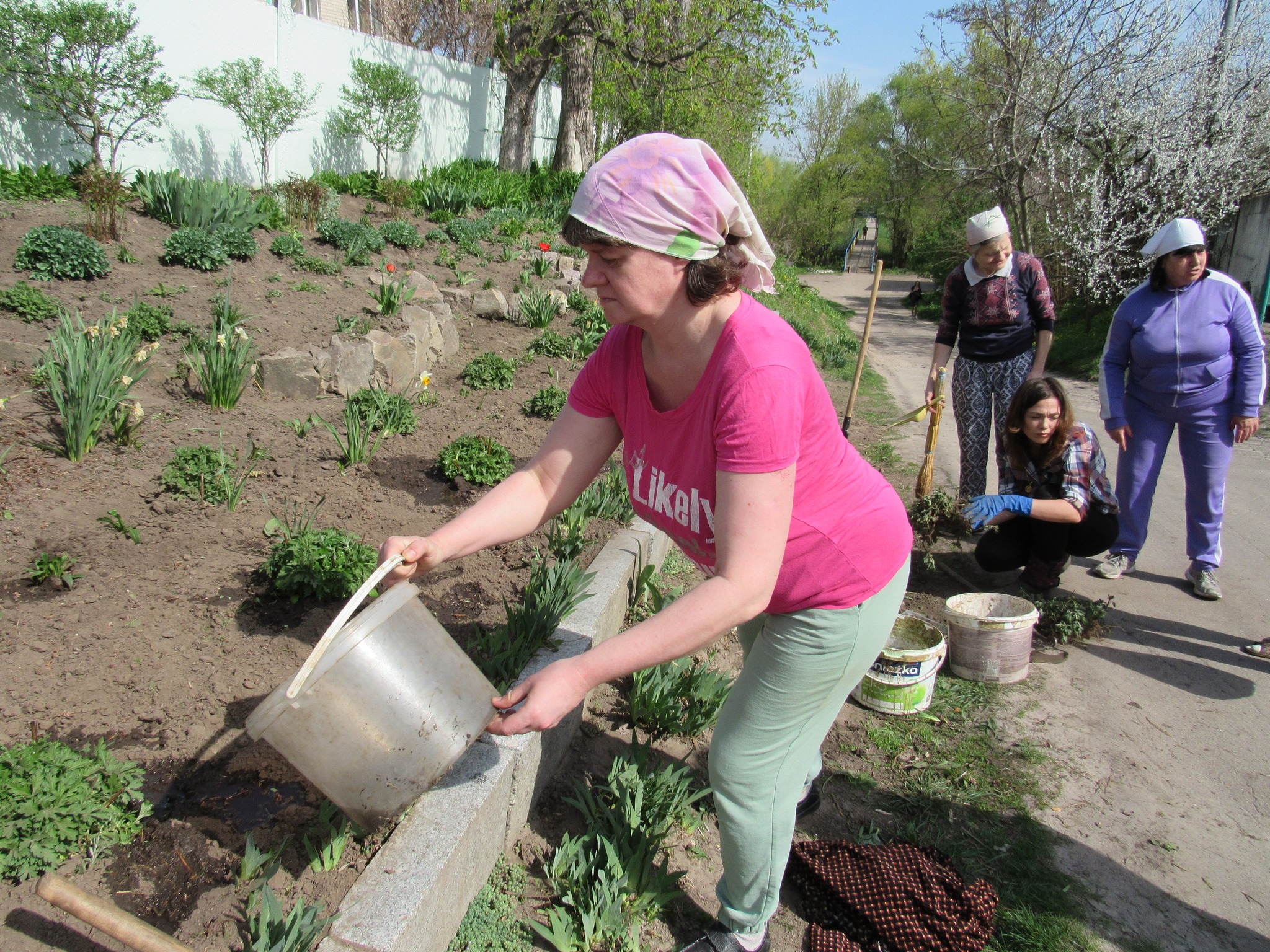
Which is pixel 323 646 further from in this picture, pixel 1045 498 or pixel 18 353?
pixel 1045 498

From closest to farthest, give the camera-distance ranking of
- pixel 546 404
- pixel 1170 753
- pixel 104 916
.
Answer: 1. pixel 104 916
2. pixel 1170 753
3. pixel 546 404

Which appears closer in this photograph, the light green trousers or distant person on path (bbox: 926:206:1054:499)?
the light green trousers

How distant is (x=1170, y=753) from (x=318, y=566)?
124 inches

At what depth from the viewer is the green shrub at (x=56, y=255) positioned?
4.72 meters

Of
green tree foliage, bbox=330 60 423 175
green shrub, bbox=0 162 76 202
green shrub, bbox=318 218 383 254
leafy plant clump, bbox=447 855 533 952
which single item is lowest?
leafy plant clump, bbox=447 855 533 952

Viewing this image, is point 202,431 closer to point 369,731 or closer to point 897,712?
point 369,731

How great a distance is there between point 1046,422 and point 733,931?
2.84 meters

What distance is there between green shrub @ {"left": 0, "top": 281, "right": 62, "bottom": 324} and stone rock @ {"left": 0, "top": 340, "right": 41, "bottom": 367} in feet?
1.56

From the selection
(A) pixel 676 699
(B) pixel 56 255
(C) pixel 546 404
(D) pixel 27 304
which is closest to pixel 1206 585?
(A) pixel 676 699

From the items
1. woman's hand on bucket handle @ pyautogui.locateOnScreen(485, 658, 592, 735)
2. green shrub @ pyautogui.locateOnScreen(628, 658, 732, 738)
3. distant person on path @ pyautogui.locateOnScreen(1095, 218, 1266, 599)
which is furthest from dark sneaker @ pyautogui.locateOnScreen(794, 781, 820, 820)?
distant person on path @ pyautogui.locateOnScreen(1095, 218, 1266, 599)

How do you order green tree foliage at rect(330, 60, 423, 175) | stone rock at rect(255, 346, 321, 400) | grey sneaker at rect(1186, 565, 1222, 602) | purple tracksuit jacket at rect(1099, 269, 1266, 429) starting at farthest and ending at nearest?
green tree foliage at rect(330, 60, 423, 175) < stone rock at rect(255, 346, 321, 400) < grey sneaker at rect(1186, 565, 1222, 602) < purple tracksuit jacket at rect(1099, 269, 1266, 429)

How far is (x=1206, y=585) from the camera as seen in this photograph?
13.9 feet

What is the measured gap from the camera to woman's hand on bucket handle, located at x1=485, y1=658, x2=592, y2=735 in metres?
1.31

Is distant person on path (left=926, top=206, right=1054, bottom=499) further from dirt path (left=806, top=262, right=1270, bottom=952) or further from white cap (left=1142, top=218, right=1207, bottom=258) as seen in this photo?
dirt path (left=806, top=262, right=1270, bottom=952)
